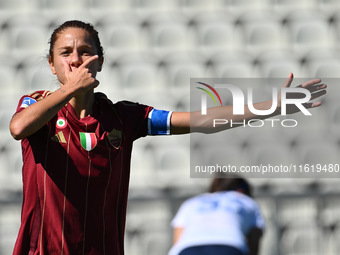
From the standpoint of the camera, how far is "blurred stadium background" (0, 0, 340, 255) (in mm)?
5902

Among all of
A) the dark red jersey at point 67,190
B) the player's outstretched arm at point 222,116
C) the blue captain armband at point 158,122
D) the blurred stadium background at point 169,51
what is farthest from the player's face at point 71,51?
the blurred stadium background at point 169,51

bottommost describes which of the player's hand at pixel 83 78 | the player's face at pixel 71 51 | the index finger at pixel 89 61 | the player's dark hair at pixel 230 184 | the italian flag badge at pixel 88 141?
the player's dark hair at pixel 230 184

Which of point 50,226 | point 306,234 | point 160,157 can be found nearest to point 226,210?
point 50,226

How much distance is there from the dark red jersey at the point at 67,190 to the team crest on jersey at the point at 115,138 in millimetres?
19

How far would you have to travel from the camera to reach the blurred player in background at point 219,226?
2502 millimetres

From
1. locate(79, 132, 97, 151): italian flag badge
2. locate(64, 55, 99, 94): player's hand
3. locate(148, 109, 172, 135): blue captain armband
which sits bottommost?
locate(79, 132, 97, 151): italian flag badge

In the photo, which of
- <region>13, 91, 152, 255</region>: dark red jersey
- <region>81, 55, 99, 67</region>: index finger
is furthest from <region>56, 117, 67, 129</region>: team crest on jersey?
<region>81, 55, 99, 67</region>: index finger

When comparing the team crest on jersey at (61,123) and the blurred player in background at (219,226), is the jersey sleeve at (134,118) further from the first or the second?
the blurred player in background at (219,226)

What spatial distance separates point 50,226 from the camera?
2.49 m

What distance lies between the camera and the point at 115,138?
8.56 ft

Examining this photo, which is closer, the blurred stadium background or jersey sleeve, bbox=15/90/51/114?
jersey sleeve, bbox=15/90/51/114

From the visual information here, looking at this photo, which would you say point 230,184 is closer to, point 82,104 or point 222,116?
point 222,116

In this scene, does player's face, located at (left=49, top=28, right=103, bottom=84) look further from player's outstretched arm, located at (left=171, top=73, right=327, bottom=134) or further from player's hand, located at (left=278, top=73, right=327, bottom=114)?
player's hand, located at (left=278, top=73, right=327, bottom=114)

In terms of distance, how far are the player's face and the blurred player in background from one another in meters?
0.64
